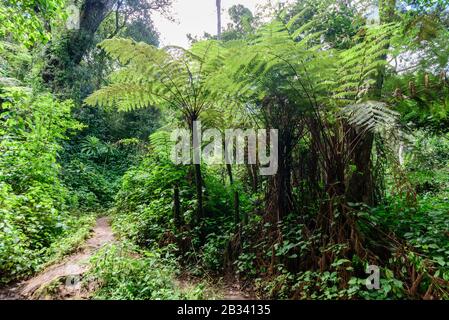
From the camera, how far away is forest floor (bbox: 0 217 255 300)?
2.60 meters

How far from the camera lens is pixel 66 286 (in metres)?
2.66

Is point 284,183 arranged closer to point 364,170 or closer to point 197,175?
point 364,170

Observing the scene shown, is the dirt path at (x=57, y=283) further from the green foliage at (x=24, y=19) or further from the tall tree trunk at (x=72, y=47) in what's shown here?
the tall tree trunk at (x=72, y=47)

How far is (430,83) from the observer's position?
260 cm

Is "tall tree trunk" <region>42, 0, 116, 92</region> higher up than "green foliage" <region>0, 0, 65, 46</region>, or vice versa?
"tall tree trunk" <region>42, 0, 116, 92</region>

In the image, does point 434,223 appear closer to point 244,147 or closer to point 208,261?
point 208,261

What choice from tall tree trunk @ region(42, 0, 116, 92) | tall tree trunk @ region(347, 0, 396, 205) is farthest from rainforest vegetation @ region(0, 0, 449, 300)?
tall tree trunk @ region(42, 0, 116, 92)

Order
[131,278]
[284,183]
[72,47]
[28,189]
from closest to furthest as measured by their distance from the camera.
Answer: [131,278] → [284,183] → [28,189] → [72,47]

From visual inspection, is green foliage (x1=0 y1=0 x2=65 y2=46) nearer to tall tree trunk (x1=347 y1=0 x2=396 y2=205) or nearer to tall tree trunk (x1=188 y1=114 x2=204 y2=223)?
tall tree trunk (x1=188 y1=114 x2=204 y2=223)

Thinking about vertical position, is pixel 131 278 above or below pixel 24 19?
below

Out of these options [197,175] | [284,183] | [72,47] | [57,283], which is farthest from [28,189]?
[72,47]

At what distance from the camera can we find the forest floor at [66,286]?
2.60m

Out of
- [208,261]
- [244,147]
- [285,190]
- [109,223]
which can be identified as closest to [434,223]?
[285,190]

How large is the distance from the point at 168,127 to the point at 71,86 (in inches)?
186
